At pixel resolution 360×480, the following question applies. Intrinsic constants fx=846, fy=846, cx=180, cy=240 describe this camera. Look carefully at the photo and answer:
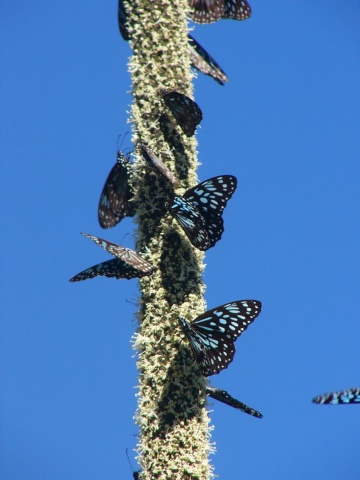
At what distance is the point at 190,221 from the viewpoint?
776cm

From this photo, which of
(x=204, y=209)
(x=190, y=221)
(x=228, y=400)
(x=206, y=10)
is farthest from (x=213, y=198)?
(x=206, y=10)

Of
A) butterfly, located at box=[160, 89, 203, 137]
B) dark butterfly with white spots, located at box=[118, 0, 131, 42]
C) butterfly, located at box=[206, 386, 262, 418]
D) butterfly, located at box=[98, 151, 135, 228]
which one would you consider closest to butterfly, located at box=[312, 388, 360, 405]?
butterfly, located at box=[206, 386, 262, 418]

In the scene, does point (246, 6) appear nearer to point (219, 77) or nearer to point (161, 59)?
point (219, 77)

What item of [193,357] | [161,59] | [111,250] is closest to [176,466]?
[193,357]

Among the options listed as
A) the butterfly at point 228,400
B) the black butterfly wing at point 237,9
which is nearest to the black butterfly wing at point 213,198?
the butterfly at point 228,400

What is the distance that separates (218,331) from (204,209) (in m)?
1.27

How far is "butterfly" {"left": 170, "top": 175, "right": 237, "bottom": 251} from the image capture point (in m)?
7.82

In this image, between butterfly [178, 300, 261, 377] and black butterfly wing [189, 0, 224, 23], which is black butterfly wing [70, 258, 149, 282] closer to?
butterfly [178, 300, 261, 377]

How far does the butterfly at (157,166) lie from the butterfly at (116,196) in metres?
0.47

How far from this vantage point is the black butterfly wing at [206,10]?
9664 millimetres

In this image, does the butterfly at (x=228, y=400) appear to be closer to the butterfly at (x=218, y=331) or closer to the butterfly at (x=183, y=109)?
the butterfly at (x=218, y=331)

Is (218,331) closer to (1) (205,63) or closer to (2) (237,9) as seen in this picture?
(1) (205,63)

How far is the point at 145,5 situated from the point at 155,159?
6.32ft

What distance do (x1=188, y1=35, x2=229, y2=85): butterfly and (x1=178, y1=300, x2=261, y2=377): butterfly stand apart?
9.62ft
